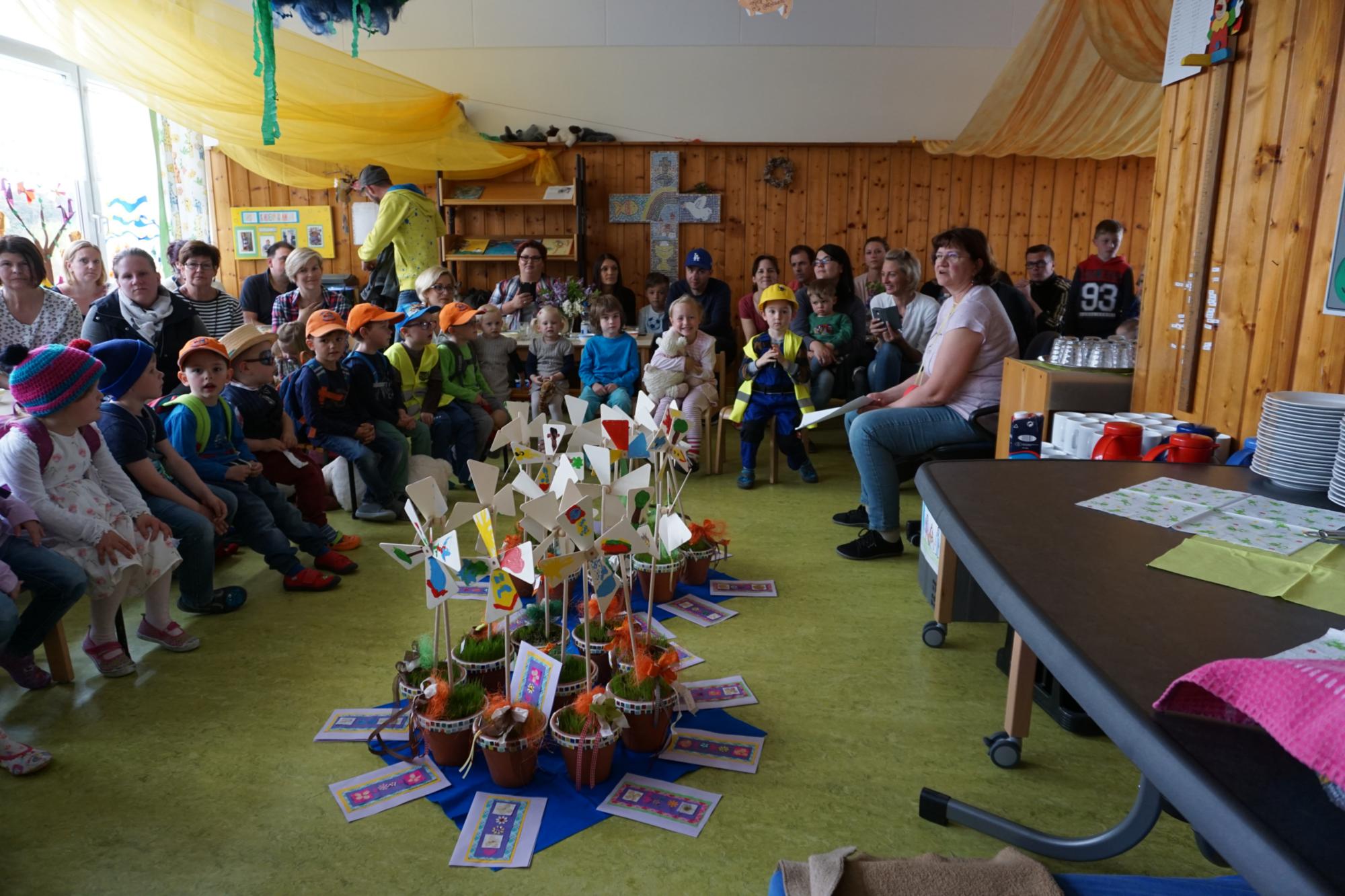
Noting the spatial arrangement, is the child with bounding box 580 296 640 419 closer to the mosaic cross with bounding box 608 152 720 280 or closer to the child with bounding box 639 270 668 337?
the child with bounding box 639 270 668 337

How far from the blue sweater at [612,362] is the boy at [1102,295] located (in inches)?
104

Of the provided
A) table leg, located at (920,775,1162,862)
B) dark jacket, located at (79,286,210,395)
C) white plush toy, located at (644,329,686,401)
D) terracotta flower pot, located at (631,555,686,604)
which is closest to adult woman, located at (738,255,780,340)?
white plush toy, located at (644,329,686,401)

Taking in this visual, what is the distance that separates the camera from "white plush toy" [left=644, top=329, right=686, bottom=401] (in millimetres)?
4973

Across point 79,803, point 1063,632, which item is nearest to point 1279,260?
point 1063,632

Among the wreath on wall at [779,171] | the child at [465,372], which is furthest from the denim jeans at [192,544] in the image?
the wreath on wall at [779,171]

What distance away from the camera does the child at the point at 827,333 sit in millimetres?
5328

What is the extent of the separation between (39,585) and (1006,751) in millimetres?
2486

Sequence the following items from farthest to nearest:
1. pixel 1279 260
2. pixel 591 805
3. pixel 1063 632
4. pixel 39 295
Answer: pixel 39 295
pixel 1279 260
pixel 591 805
pixel 1063 632

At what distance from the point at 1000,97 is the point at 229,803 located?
5538 mm

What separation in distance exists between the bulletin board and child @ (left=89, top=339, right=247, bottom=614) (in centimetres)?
521

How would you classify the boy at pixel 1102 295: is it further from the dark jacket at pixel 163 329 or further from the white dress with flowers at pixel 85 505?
the white dress with flowers at pixel 85 505

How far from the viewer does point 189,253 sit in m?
3.85

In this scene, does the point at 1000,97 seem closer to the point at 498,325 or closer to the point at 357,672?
the point at 498,325

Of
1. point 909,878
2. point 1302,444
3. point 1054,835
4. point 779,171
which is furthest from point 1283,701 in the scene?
point 779,171
